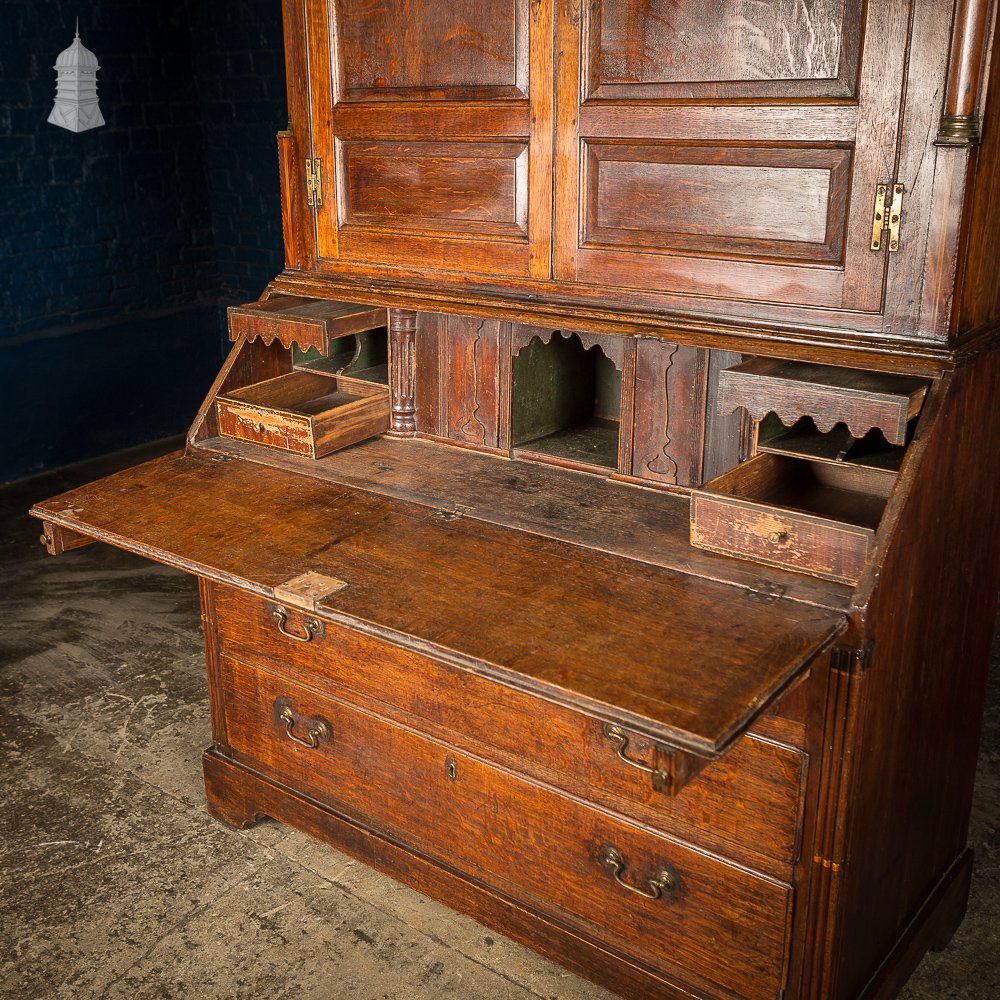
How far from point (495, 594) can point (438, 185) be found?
1.00 m

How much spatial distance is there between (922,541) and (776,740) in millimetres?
444

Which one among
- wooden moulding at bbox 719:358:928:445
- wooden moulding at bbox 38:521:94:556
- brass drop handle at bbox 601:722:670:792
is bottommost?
brass drop handle at bbox 601:722:670:792

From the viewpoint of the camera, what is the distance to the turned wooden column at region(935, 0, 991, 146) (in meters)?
1.76

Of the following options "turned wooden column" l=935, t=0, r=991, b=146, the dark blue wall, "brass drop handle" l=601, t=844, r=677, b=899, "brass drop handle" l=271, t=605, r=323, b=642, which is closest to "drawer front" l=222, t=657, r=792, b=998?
"brass drop handle" l=601, t=844, r=677, b=899

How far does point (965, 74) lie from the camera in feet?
5.89

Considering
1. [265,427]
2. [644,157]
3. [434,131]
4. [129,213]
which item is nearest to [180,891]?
[265,427]

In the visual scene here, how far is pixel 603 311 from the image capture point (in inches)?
91.4

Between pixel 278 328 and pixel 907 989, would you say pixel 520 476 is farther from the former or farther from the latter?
pixel 907 989

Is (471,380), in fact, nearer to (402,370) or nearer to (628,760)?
(402,370)

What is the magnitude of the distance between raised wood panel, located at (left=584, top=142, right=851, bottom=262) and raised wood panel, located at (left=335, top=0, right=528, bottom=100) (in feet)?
0.91

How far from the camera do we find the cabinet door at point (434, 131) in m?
2.32

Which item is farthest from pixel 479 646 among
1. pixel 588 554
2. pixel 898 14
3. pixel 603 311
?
pixel 898 14

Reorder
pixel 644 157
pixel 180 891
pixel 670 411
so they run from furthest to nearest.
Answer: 1. pixel 180 891
2. pixel 670 411
3. pixel 644 157

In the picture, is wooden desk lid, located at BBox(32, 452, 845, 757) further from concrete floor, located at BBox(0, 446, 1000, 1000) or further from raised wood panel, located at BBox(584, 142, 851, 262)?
concrete floor, located at BBox(0, 446, 1000, 1000)
